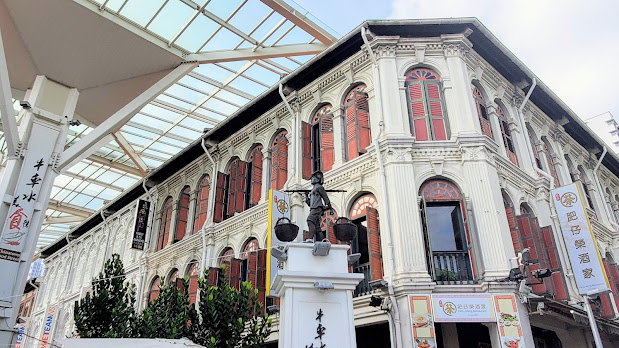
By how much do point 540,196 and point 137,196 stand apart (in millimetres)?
17205

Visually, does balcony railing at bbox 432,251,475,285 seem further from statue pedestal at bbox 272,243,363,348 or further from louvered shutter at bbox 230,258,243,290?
louvered shutter at bbox 230,258,243,290

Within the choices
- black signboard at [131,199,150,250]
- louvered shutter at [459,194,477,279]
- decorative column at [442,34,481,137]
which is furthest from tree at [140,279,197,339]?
black signboard at [131,199,150,250]

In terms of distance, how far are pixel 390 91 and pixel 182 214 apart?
10.1 metres

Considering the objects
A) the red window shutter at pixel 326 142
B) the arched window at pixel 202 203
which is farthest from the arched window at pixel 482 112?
the arched window at pixel 202 203

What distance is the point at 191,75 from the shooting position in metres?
17.2

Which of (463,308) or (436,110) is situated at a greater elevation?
(436,110)

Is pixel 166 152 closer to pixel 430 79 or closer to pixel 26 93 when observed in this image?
pixel 26 93

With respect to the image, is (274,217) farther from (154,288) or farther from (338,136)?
(154,288)

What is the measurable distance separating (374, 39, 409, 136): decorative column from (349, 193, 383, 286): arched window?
6.20 ft

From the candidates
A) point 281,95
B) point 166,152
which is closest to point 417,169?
point 281,95

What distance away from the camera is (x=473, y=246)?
10961mm

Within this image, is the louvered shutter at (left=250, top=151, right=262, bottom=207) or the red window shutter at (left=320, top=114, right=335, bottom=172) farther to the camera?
the louvered shutter at (left=250, top=151, right=262, bottom=207)

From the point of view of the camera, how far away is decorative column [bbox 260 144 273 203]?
15547 millimetres

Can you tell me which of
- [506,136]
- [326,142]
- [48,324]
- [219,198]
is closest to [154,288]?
[219,198]
